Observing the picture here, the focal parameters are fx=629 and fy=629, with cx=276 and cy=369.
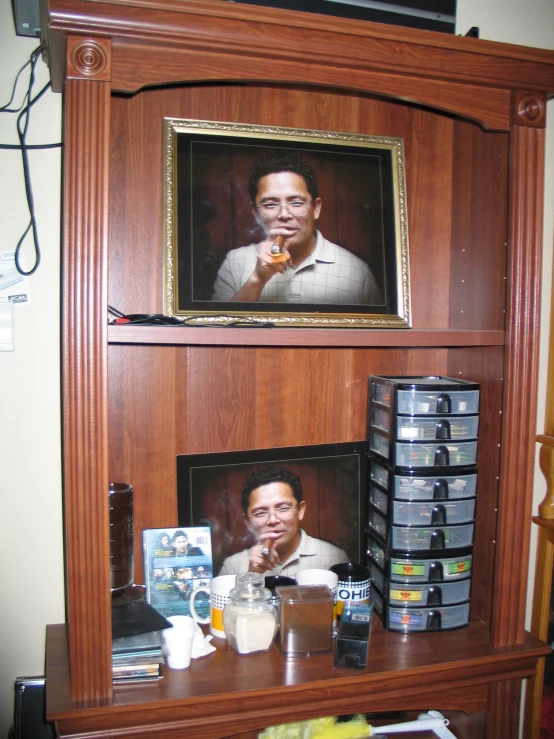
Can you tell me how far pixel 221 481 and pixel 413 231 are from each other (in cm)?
74

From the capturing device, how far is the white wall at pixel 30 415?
4.22 feet

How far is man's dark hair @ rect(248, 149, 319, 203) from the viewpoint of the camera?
136cm

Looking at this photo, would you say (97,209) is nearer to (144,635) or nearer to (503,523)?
(144,635)

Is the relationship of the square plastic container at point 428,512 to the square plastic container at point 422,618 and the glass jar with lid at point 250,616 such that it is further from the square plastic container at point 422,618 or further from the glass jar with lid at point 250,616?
the glass jar with lid at point 250,616

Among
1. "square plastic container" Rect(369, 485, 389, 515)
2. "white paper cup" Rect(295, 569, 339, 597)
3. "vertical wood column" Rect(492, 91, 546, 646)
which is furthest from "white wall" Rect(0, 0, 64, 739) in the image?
"vertical wood column" Rect(492, 91, 546, 646)

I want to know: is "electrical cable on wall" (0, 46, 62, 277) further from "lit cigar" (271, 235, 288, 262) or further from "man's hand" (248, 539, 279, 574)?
"man's hand" (248, 539, 279, 574)

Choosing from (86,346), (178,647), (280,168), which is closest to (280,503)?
(178,647)

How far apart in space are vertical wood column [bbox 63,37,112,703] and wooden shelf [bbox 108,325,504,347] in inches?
2.6

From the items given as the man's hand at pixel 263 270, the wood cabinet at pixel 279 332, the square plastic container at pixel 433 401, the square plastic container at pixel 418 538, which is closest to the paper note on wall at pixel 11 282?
the wood cabinet at pixel 279 332

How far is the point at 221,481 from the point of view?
4.58 ft

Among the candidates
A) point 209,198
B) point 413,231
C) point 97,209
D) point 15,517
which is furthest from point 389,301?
point 15,517

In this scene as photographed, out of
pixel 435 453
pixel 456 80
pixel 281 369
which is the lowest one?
pixel 435 453

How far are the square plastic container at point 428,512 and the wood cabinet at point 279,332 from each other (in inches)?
2.8

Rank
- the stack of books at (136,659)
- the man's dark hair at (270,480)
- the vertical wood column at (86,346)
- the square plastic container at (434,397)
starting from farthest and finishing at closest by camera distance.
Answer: the man's dark hair at (270,480) < the square plastic container at (434,397) < the stack of books at (136,659) < the vertical wood column at (86,346)
